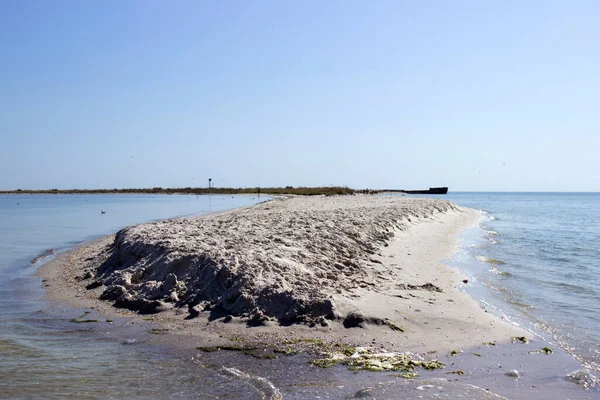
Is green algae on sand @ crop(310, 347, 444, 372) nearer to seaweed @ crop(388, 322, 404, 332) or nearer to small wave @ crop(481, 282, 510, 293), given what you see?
seaweed @ crop(388, 322, 404, 332)

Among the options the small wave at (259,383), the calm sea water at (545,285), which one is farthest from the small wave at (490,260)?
the small wave at (259,383)

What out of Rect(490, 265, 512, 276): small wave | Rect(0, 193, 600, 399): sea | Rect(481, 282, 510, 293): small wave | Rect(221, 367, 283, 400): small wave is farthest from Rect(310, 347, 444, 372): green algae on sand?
Rect(490, 265, 512, 276): small wave

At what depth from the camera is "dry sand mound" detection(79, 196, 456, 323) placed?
762 centimetres

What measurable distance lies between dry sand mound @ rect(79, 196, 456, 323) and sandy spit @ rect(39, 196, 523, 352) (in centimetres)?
2

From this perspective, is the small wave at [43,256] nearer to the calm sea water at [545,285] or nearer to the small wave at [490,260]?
the calm sea water at [545,285]

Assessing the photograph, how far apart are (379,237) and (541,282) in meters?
5.17

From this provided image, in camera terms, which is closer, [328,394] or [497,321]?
[328,394]

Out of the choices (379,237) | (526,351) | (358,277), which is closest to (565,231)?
(379,237)

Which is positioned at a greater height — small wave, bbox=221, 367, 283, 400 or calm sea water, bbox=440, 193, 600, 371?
small wave, bbox=221, 367, 283, 400

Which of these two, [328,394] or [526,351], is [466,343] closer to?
[526,351]

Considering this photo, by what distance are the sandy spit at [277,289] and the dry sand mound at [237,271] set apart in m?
0.02

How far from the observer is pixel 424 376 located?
5309 mm

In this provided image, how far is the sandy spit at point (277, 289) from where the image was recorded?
22.7ft

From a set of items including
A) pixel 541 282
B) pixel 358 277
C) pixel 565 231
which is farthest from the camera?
pixel 565 231
